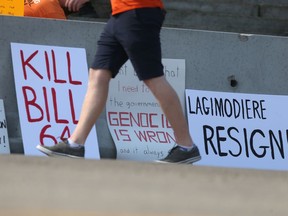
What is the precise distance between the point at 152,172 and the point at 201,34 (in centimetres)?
373

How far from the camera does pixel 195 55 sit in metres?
9.45

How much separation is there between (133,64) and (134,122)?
5.30ft

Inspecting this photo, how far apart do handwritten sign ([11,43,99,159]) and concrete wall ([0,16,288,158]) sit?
0.25 feet

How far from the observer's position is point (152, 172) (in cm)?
591

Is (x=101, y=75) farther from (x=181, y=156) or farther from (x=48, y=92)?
(x=48, y=92)

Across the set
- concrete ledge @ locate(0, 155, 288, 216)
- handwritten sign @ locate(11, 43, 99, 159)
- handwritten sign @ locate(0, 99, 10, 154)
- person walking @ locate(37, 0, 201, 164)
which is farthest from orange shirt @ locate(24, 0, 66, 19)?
concrete ledge @ locate(0, 155, 288, 216)

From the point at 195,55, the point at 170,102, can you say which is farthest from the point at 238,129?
the point at 170,102

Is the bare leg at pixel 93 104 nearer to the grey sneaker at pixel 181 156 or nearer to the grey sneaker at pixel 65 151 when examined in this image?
the grey sneaker at pixel 65 151

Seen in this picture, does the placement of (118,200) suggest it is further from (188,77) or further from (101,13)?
(101,13)

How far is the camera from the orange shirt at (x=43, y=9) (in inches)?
392

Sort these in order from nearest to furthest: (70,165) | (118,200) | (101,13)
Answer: (118,200) → (70,165) → (101,13)

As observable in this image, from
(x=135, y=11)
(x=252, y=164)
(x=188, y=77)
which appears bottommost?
(x=252, y=164)

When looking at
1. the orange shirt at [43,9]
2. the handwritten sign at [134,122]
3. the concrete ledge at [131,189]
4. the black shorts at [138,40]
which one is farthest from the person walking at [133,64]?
the orange shirt at [43,9]

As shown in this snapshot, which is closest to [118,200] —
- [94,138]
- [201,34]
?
[94,138]
